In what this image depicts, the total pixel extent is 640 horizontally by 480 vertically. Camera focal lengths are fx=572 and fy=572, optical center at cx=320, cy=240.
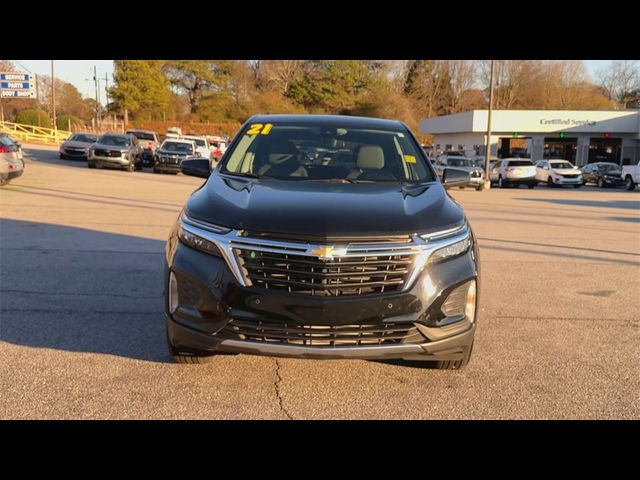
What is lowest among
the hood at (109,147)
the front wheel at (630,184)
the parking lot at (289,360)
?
the parking lot at (289,360)

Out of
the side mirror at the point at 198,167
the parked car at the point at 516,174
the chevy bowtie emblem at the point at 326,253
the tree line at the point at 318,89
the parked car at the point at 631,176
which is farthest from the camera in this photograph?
the tree line at the point at 318,89

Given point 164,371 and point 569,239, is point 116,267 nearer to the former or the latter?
point 164,371

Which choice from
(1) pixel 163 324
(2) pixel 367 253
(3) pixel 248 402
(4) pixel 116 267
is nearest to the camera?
(2) pixel 367 253

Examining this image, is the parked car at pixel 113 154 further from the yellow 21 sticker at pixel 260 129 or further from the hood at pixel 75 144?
the yellow 21 sticker at pixel 260 129

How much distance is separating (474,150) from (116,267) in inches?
1764

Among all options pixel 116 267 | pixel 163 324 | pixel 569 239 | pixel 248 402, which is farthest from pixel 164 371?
pixel 569 239

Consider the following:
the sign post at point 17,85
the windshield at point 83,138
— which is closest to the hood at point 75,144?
the windshield at point 83,138

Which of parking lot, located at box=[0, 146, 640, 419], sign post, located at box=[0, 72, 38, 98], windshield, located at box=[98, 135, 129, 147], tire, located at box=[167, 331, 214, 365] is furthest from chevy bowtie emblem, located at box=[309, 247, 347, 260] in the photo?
sign post, located at box=[0, 72, 38, 98]

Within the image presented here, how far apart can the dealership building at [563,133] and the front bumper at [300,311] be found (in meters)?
45.8

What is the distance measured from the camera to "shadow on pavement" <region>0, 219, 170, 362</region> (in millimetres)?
4574

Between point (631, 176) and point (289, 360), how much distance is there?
29698mm

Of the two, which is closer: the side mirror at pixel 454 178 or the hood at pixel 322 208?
the hood at pixel 322 208

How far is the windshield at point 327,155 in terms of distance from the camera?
4691 millimetres

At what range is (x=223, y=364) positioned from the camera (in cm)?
412
